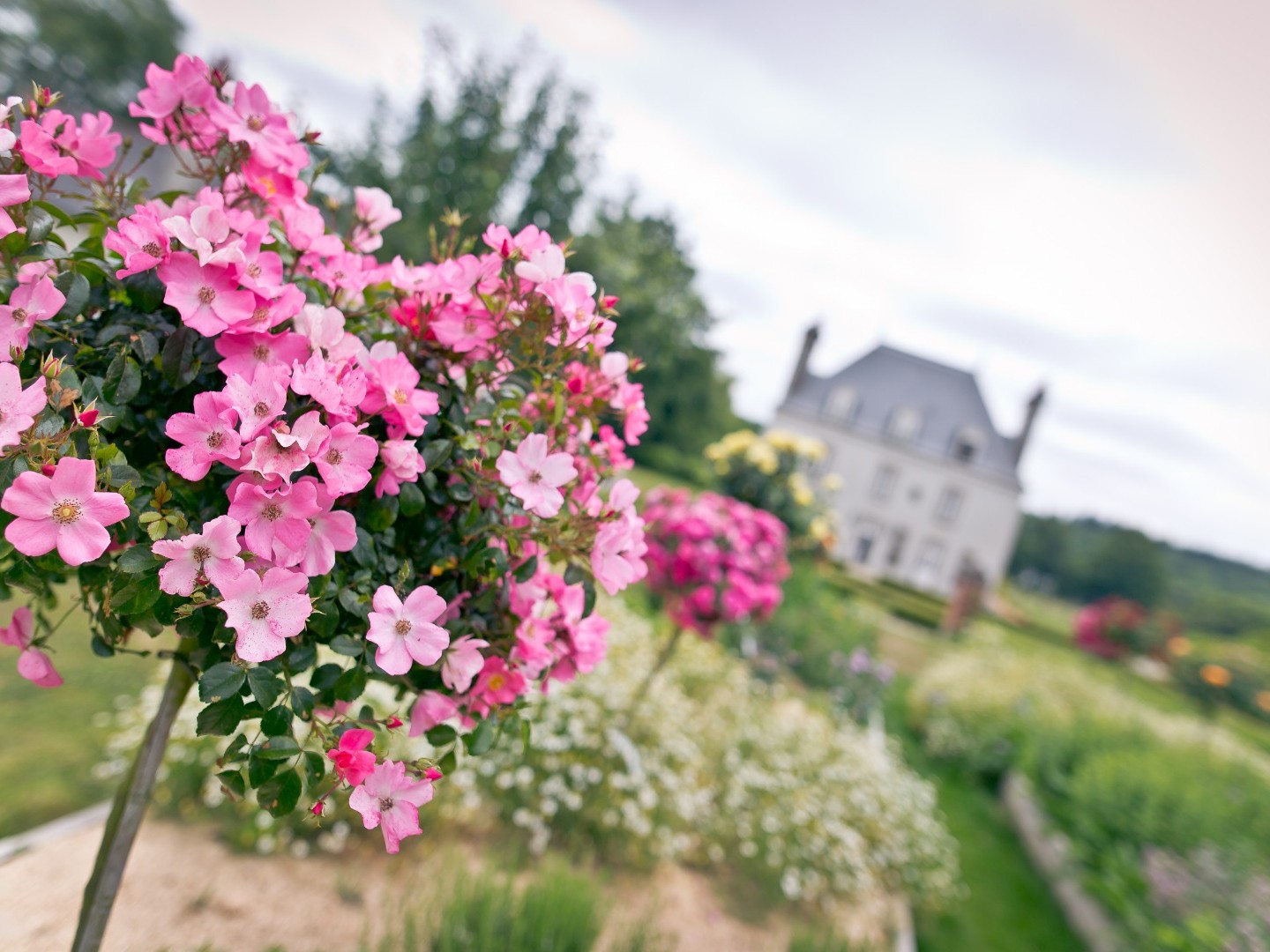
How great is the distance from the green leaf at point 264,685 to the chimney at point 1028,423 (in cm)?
2892

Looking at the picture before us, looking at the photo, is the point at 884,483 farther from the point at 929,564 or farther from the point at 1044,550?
the point at 1044,550

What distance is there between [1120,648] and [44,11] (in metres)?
46.1

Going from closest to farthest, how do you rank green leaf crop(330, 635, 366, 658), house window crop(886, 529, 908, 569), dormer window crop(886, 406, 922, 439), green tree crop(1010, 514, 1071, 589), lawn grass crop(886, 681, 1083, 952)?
green leaf crop(330, 635, 366, 658)
lawn grass crop(886, 681, 1083, 952)
dormer window crop(886, 406, 922, 439)
house window crop(886, 529, 908, 569)
green tree crop(1010, 514, 1071, 589)

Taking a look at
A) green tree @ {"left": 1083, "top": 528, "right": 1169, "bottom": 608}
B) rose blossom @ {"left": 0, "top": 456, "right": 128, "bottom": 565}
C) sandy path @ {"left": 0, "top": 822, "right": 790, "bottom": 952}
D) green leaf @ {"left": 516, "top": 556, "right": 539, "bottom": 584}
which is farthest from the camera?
green tree @ {"left": 1083, "top": 528, "right": 1169, "bottom": 608}

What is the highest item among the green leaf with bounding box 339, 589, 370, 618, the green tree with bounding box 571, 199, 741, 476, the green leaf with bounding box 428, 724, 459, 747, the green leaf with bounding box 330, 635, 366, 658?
the green tree with bounding box 571, 199, 741, 476

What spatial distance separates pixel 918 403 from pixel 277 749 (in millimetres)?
27869

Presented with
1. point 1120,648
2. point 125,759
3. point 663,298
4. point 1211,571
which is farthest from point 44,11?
point 1211,571

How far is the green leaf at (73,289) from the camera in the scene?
109 cm

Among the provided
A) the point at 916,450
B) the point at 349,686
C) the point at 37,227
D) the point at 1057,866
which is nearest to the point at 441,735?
the point at 349,686

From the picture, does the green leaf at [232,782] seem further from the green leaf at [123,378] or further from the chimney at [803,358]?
the chimney at [803,358]

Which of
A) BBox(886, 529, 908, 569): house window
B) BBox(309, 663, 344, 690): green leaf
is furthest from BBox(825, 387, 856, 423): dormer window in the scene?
BBox(309, 663, 344, 690): green leaf

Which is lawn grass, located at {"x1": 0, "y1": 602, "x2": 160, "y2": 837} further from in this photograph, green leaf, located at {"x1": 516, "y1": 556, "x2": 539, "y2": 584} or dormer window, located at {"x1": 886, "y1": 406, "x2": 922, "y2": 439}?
dormer window, located at {"x1": 886, "y1": 406, "x2": 922, "y2": 439}

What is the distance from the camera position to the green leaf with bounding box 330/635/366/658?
105 cm

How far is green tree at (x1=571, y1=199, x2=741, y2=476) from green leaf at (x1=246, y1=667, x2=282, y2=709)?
440 inches
